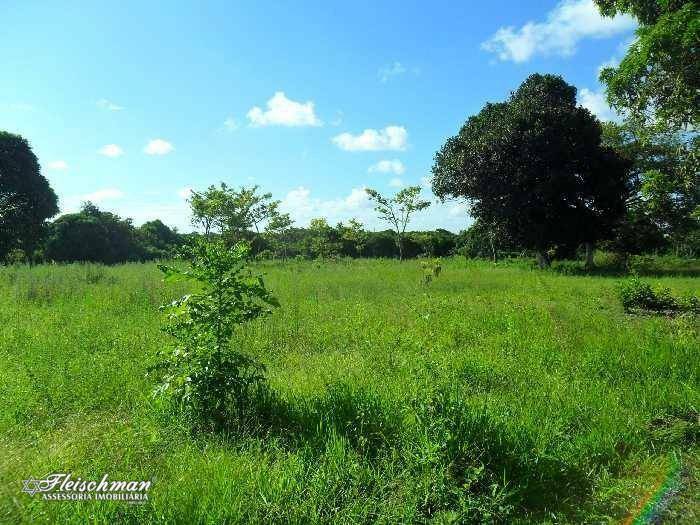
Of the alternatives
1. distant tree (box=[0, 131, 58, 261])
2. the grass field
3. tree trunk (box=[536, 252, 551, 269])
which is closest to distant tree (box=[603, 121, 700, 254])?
tree trunk (box=[536, 252, 551, 269])

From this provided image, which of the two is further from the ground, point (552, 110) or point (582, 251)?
point (552, 110)

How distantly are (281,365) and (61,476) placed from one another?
286 centimetres

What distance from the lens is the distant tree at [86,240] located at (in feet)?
101

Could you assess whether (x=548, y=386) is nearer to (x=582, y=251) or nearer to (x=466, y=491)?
(x=466, y=491)

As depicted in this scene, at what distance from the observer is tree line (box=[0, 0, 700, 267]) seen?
8.44m

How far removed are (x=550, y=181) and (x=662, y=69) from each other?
10272mm

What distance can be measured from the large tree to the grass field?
1289 centimetres

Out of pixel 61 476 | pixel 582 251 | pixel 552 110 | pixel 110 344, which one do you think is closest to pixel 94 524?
pixel 61 476

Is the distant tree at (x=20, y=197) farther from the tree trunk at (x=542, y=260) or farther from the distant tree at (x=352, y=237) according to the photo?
the tree trunk at (x=542, y=260)

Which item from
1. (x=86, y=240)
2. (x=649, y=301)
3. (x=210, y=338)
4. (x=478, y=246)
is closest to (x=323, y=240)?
(x=478, y=246)

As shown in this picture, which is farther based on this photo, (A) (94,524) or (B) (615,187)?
(B) (615,187)

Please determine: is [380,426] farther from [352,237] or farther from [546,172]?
[352,237]

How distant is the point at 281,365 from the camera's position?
5512 mm

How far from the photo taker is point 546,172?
61.5ft
